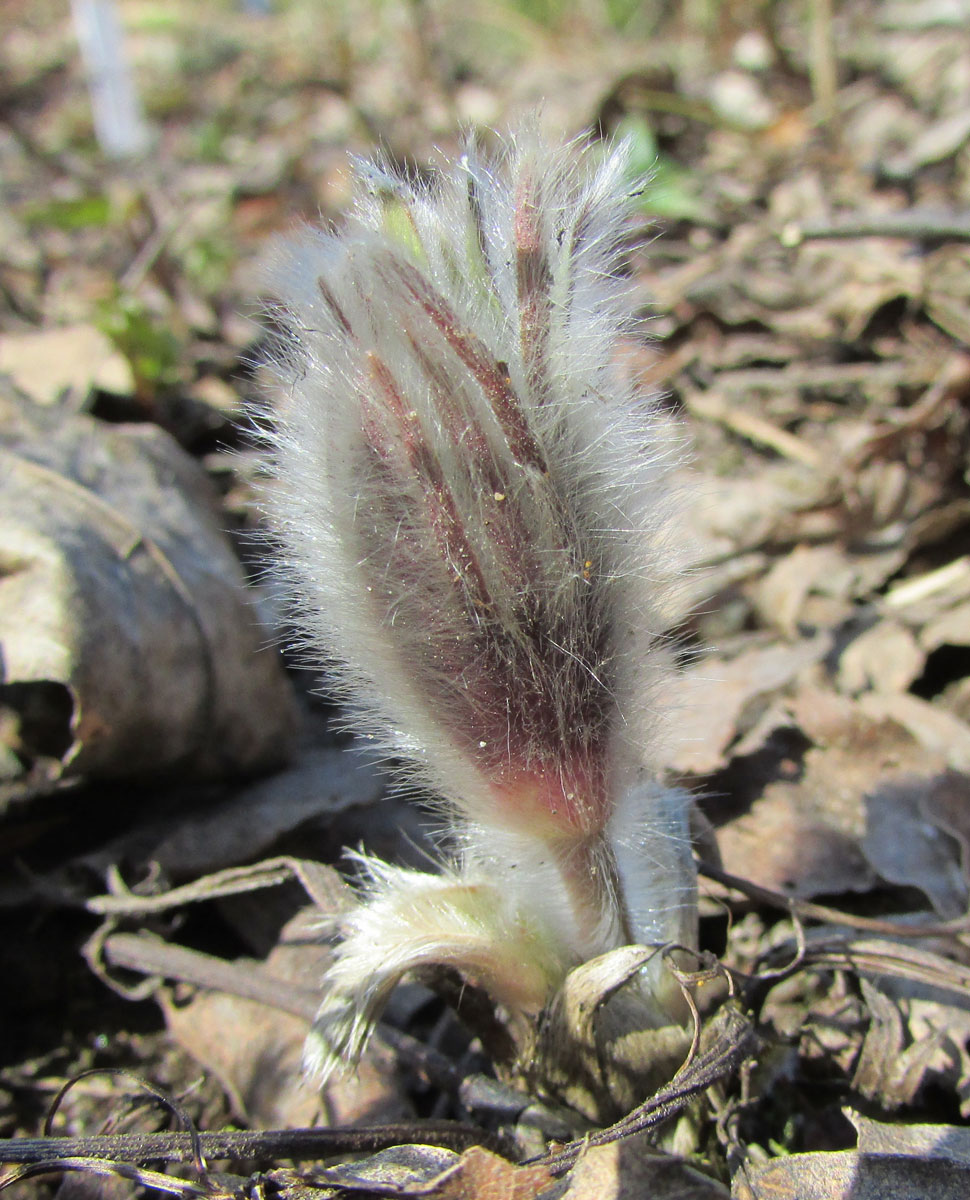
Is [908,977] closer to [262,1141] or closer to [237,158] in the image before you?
[262,1141]

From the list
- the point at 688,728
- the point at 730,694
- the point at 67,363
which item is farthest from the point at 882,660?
the point at 67,363

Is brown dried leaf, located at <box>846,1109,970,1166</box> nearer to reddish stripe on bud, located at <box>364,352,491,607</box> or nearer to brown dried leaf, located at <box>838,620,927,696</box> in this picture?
reddish stripe on bud, located at <box>364,352,491,607</box>

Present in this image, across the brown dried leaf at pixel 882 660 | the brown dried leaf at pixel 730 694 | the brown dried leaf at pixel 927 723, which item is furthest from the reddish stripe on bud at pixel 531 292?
the brown dried leaf at pixel 882 660

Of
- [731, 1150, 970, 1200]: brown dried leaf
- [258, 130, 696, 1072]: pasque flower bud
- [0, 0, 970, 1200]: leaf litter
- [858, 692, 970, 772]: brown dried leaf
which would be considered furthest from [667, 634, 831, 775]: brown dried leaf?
[731, 1150, 970, 1200]: brown dried leaf

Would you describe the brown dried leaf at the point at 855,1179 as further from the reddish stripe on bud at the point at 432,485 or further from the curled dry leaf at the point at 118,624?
the curled dry leaf at the point at 118,624

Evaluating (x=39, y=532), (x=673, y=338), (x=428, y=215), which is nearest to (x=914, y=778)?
(x=428, y=215)

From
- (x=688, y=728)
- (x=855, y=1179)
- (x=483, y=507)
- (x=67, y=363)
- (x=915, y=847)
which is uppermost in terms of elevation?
(x=67, y=363)

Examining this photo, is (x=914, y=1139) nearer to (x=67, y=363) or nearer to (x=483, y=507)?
(x=483, y=507)
